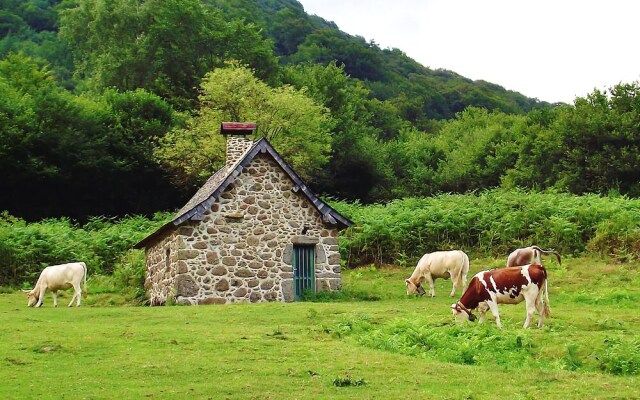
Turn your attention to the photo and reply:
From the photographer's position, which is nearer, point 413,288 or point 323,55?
point 413,288

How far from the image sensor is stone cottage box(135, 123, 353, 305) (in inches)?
1142

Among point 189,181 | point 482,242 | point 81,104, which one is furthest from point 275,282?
point 81,104

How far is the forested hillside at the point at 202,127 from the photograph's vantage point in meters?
52.9

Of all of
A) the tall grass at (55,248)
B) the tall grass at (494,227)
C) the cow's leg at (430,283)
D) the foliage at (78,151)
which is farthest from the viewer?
the foliage at (78,151)

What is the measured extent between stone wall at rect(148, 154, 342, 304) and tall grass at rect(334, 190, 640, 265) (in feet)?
28.2

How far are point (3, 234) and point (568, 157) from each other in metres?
37.2

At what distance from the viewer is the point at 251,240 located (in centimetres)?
2981

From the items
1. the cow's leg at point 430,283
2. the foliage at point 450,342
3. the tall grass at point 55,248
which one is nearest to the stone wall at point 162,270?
the tall grass at point 55,248

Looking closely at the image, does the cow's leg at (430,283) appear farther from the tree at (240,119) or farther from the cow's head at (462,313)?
the tree at (240,119)

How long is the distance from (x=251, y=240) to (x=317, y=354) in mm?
12782

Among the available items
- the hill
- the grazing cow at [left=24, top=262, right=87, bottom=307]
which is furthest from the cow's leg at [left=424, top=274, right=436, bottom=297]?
the hill

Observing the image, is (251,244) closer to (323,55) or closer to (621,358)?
(621,358)

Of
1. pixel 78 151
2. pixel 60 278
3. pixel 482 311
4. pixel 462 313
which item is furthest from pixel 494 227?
pixel 78 151

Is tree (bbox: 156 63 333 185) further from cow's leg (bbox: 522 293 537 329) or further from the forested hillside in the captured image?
cow's leg (bbox: 522 293 537 329)
